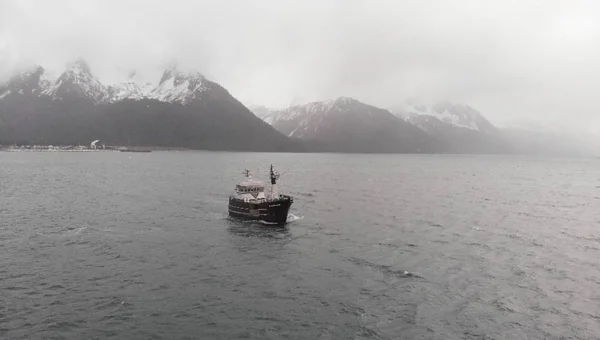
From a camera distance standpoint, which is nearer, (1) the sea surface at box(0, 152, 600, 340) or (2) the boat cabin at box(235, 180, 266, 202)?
(1) the sea surface at box(0, 152, 600, 340)

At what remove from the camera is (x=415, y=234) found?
72.4 metres

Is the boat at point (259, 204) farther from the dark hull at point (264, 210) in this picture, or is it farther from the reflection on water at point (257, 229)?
the reflection on water at point (257, 229)

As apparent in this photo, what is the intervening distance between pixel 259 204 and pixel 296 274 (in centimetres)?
3151

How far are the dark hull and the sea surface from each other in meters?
3.03

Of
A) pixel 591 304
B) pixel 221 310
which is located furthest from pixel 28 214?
pixel 591 304

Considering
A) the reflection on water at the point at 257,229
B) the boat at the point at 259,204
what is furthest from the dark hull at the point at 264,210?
the reflection on water at the point at 257,229

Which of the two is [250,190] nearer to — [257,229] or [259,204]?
[259,204]

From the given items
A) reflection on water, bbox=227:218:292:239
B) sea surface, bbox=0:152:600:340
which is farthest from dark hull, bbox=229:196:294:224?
sea surface, bbox=0:152:600:340

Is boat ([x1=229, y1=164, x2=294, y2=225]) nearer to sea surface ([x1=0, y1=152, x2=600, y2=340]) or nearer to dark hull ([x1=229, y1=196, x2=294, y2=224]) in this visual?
dark hull ([x1=229, y1=196, x2=294, y2=224])

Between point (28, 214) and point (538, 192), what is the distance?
5946 inches

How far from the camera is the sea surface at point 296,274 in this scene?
3700 centimetres

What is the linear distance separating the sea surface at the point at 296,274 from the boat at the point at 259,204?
3167 mm

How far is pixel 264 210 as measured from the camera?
263 feet

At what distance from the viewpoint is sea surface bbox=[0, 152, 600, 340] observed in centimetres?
3700
